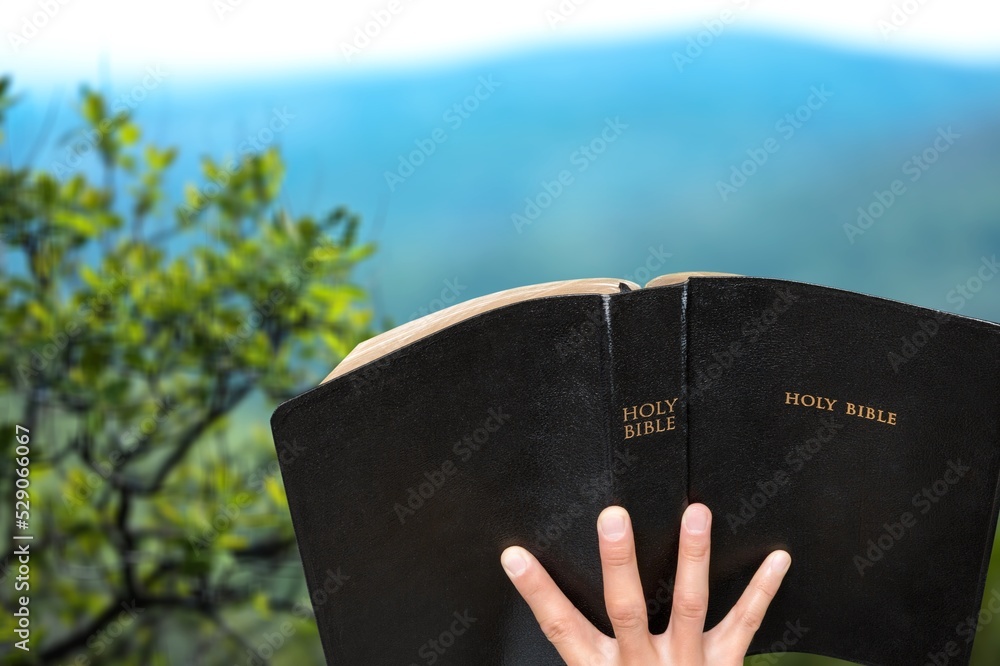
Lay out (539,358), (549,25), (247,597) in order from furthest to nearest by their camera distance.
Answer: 1. (247,597)
2. (549,25)
3. (539,358)

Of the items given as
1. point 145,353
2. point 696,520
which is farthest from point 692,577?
point 145,353

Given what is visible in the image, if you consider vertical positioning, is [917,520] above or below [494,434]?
below

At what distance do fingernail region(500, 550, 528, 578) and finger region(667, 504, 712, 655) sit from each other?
0.09 meters

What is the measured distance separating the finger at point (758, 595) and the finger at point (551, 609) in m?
0.09

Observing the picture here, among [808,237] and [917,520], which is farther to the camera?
[808,237]

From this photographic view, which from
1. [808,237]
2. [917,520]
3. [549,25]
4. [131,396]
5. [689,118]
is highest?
[549,25]

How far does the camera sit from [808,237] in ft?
5.47

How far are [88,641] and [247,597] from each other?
330mm

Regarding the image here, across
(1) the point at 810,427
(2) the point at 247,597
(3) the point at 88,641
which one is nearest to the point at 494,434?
(1) the point at 810,427

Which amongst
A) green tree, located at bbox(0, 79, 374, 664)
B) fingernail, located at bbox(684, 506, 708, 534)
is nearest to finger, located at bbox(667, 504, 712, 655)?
fingernail, located at bbox(684, 506, 708, 534)

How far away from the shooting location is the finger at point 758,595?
1.66ft

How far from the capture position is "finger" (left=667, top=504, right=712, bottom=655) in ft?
1.56

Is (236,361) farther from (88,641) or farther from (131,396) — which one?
(88,641)

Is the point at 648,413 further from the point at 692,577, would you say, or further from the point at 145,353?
the point at 145,353
